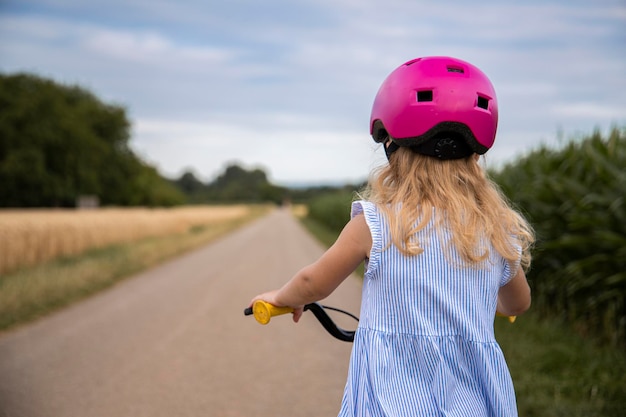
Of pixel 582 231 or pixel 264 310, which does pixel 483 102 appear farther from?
pixel 582 231

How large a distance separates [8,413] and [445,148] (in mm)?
3633

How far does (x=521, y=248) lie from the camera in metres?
1.86

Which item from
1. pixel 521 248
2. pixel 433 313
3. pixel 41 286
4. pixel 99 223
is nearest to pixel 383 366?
pixel 433 313

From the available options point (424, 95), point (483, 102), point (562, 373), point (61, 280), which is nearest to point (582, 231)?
point (562, 373)

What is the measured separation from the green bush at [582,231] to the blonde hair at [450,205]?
3.56 m

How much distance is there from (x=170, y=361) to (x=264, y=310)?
3.72m

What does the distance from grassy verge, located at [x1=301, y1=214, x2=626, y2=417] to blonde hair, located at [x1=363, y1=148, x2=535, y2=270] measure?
243 cm

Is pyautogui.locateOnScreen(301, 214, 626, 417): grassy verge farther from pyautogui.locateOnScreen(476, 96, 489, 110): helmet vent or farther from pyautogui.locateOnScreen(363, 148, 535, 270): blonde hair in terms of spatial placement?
pyautogui.locateOnScreen(476, 96, 489, 110): helmet vent

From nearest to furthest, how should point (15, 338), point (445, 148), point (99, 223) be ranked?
point (445, 148) → point (15, 338) → point (99, 223)

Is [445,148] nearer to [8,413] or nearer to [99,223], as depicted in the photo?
[8,413]

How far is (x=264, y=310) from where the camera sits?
76.5 inches

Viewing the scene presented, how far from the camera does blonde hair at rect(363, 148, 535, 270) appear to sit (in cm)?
172

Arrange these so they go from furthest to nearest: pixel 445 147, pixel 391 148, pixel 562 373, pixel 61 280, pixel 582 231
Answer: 1. pixel 61 280
2. pixel 582 231
3. pixel 562 373
4. pixel 391 148
5. pixel 445 147

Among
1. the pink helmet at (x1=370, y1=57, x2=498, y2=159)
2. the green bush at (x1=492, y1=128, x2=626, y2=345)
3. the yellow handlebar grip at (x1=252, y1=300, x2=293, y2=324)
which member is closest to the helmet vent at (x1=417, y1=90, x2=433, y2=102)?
the pink helmet at (x1=370, y1=57, x2=498, y2=159)
